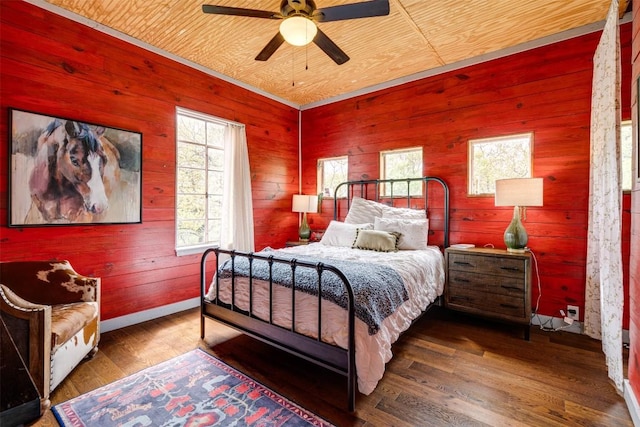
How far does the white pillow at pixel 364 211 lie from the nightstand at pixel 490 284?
38.3 inches

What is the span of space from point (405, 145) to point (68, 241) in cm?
364

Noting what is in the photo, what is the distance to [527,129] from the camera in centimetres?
305

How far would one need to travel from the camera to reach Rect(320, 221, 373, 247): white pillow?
3.48m

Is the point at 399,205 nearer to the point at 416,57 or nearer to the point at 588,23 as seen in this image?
the point at 416,57

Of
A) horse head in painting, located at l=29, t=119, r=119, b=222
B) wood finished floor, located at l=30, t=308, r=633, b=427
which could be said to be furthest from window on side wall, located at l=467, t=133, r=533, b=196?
horse head in painting, located at l=29, t=119, r=119, b=222

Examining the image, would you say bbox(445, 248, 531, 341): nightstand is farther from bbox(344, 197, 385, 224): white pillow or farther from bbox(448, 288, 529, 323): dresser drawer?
bbox(344, 197, 385, 224): white pillow

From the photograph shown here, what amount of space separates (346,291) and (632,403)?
1.68 metres

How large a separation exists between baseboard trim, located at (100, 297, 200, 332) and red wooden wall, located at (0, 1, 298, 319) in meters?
0.05

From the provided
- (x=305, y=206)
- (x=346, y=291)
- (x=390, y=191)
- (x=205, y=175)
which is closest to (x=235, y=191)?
(x=205, y=175)

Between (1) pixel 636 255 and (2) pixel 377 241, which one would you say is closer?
(1) pixel 636 255

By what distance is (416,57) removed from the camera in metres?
3.33

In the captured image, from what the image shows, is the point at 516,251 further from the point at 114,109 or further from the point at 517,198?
the point at 114,109

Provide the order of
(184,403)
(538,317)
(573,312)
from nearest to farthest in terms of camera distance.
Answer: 1. (184,403)
2. (573,312)
3. (538,317)

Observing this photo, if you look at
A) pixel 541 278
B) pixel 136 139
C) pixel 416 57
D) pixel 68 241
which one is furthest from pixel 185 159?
pixel 541 278
